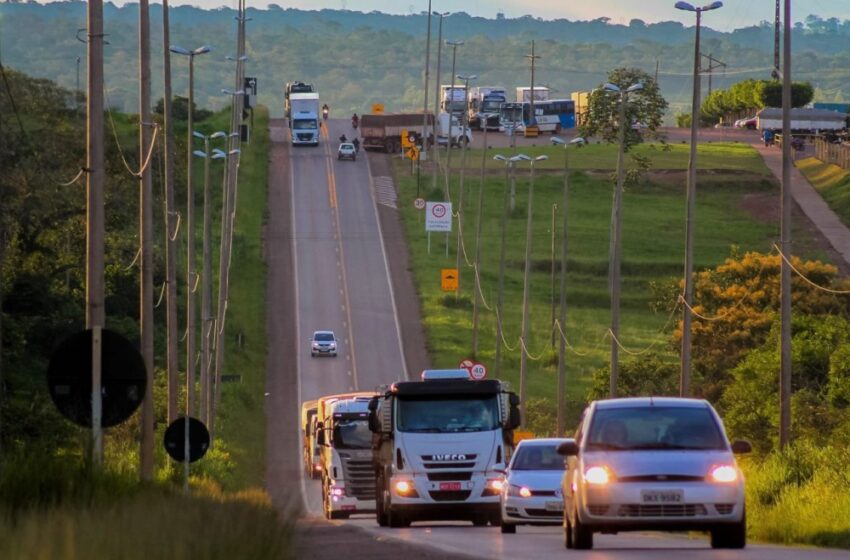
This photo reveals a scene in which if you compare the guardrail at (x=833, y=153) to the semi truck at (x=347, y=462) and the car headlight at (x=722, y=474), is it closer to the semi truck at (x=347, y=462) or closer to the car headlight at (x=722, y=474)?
the semi truck at (x=347, y=462)

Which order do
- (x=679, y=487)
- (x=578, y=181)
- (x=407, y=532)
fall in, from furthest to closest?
(x=578, y=181), (x=407, y=532), (x=679, y=487)

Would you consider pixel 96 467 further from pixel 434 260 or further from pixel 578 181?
pixel 578 181

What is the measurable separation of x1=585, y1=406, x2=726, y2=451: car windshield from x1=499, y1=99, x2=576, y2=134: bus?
15022 cm

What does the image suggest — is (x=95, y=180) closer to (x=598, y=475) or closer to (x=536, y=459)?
(x=536, y=459)

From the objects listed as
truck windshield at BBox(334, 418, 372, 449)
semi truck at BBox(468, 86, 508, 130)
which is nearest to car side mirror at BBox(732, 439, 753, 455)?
truck windshield at BBox(334, 418, 372, 449)

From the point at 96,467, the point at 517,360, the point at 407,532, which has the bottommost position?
the point at 517,360

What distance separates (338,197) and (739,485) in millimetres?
108385

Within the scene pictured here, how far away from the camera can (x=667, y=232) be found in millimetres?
117625

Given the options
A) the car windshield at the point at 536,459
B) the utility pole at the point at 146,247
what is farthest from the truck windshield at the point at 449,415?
the utility pole at the point at 146,247

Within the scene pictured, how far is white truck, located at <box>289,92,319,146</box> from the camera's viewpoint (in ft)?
479

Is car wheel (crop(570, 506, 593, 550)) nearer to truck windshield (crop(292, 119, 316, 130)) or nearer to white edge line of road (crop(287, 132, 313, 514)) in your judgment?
white edge line of road (crop(287, 132, 313, 514))

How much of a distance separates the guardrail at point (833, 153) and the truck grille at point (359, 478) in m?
99.6

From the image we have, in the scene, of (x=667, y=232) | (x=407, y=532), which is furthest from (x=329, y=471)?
(x=667, y=232)

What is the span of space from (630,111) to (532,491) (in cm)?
9311
